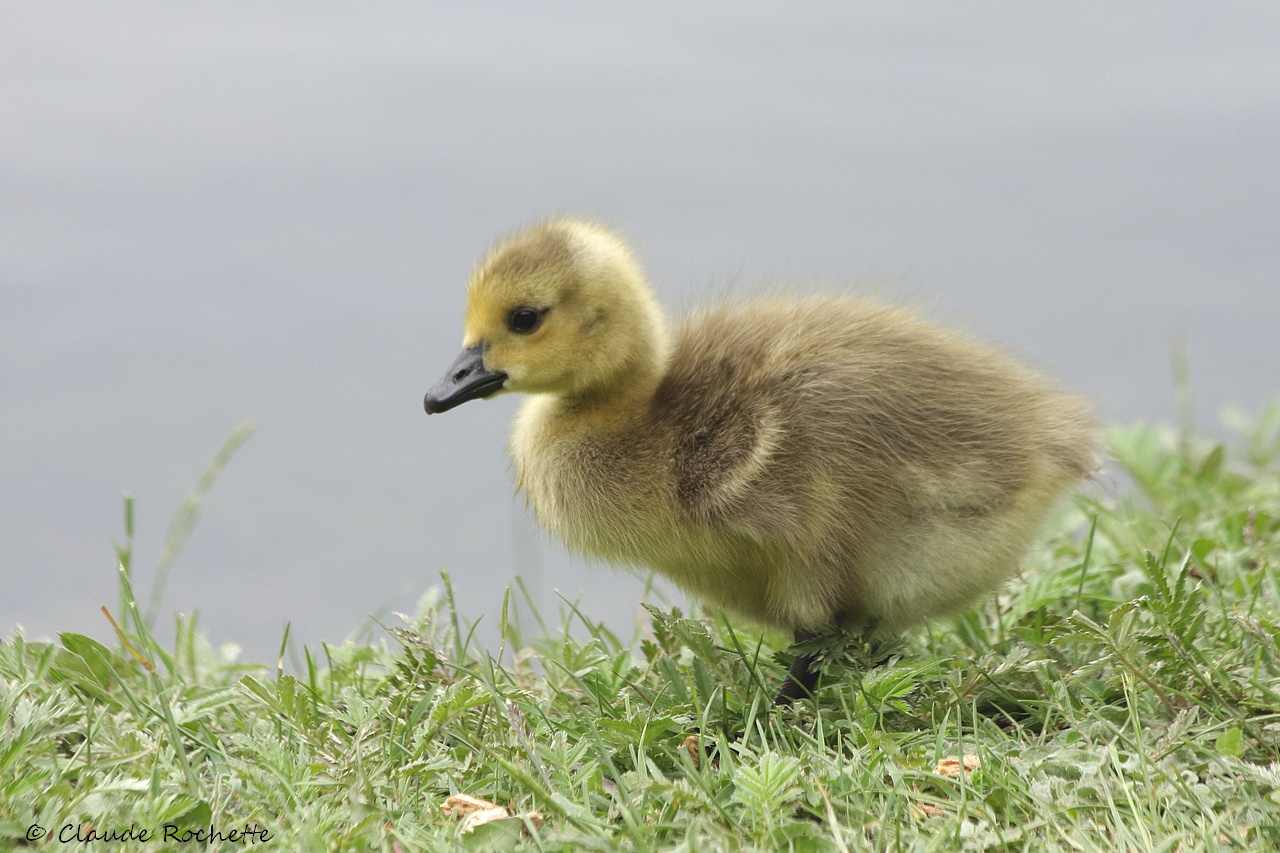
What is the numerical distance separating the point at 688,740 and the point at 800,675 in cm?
37

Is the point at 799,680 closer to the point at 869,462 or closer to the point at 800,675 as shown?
the point at 800,675

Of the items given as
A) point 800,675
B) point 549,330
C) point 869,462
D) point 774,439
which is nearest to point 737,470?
point 774,439

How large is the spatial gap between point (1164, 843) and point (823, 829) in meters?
0.49

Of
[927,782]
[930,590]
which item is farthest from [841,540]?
[927,782]

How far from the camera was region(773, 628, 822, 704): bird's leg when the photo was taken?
8.46 ft

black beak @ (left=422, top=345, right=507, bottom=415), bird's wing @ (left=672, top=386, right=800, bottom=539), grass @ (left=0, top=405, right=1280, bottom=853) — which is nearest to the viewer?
grass @ (left=0, top=405, right=1280, bottom=853)

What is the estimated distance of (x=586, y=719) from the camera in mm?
2428

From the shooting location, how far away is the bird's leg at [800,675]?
101 inches

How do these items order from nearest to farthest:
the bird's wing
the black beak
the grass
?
the grass < the bird's wing < the black beak

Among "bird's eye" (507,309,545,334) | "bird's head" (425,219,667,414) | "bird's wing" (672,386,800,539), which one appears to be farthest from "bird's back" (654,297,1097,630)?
"bird's eye" (507,309,545,334)

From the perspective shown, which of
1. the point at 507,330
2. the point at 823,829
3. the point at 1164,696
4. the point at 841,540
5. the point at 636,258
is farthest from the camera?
the point at 636,258

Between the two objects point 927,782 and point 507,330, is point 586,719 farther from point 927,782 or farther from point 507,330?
point 507,330

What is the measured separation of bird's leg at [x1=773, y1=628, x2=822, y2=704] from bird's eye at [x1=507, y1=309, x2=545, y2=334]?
872 mm

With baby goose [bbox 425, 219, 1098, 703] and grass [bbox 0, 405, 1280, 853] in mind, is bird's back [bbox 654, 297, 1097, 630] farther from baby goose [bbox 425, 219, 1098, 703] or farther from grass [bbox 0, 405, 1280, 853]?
grass [bbox 0, 405, 1280, 853]
